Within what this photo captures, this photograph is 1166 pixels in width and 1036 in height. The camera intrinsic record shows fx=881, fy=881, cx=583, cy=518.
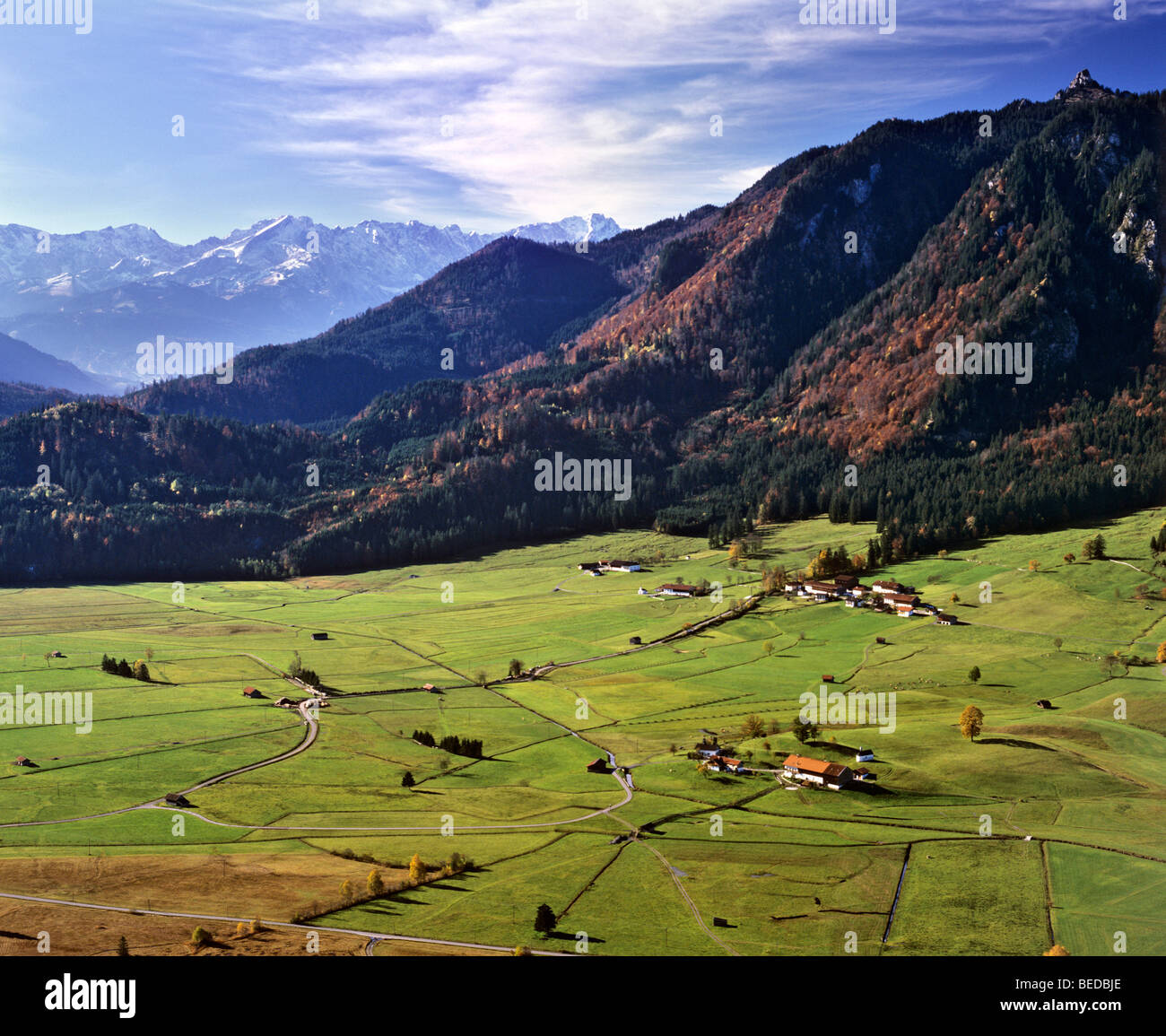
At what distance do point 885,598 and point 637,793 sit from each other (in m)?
108

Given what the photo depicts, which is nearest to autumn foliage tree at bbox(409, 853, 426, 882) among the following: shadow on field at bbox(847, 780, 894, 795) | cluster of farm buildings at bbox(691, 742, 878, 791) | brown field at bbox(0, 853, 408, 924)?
A: brown field at bbox(0, 853, 408, 924)

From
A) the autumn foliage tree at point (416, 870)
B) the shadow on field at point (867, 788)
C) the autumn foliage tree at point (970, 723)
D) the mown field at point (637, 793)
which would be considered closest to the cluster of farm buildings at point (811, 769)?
the shadow on field at point (867, 788)

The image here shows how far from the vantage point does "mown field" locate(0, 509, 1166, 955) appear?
6531cm

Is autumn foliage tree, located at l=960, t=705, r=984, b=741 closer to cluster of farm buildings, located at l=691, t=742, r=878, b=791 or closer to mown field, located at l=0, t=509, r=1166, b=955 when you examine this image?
mown field, located at l=0, t=509, r=1166, b=955

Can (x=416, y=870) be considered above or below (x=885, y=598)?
below

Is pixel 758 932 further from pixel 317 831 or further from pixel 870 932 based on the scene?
pixel 317 831

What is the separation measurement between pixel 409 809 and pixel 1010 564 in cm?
15770

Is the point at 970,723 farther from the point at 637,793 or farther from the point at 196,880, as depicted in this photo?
the point at 196,880

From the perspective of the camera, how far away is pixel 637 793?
3871 inches

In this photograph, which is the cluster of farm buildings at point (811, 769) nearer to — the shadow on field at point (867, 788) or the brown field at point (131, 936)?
the shadow on field at point (867, 788)

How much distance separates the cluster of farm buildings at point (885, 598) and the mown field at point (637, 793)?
5396 mm

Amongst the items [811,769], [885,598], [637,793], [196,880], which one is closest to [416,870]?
[196,880]

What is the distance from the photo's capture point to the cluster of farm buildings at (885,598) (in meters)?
173
